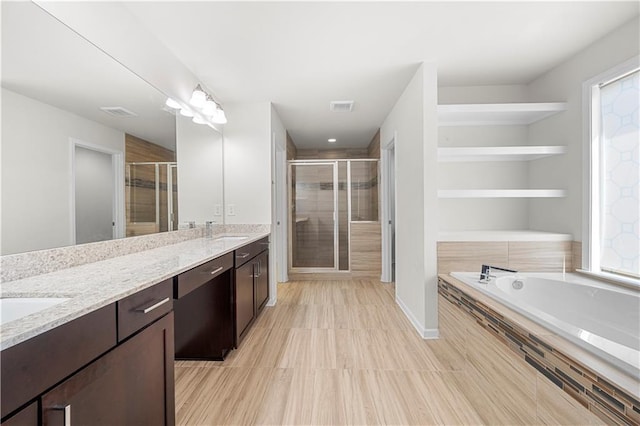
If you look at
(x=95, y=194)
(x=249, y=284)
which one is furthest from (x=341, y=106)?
(x=95, y=194)

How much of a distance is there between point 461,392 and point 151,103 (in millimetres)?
2806

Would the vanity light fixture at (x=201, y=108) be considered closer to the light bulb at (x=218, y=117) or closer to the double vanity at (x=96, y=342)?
the light bulb at (x=218, y=117)

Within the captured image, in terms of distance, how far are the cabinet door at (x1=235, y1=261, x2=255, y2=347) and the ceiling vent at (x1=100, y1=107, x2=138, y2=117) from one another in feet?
4.22

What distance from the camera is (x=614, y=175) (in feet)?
7.04

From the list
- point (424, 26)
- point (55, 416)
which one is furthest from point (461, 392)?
point (424, 26)

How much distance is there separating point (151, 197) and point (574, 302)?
3.09m

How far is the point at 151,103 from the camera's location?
6.97ft

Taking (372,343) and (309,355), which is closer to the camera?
(309,355)

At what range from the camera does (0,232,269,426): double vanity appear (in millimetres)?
691

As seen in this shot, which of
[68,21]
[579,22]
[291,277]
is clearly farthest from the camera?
[291,277]

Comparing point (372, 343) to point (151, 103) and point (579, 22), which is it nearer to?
point (151, 103)

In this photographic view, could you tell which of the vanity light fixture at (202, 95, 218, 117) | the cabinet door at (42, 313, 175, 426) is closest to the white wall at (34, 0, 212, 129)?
the vanity light fixture at (202, 95, 218, 117)

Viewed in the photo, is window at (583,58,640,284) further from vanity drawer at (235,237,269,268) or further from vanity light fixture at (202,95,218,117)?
vanity light fixture at (202,95,218,117)

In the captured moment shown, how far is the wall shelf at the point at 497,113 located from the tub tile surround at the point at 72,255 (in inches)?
99.6
